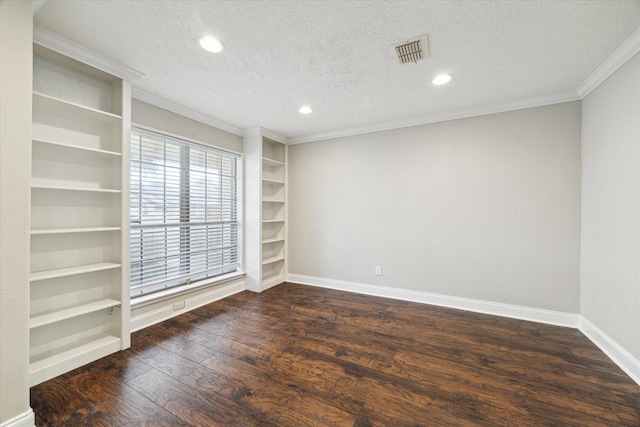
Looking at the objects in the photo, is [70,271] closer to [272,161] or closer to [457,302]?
[272,161]

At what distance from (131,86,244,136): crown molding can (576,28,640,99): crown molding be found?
13.1 ft

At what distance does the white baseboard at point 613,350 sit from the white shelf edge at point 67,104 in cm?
453

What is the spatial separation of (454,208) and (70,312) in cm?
400

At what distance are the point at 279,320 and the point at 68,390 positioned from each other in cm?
171

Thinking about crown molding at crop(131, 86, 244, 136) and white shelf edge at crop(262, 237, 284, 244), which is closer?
crown molding at crop(131, 86, 244, 136)

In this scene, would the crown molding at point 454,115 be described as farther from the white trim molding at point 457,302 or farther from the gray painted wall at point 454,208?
the white trim molding at point 457,302

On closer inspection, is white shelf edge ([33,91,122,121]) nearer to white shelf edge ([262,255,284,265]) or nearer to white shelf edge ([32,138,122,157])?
white shelf edge ([32,138,122,157])

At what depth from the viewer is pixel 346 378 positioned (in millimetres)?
1866

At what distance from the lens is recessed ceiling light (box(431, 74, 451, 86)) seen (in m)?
2.34

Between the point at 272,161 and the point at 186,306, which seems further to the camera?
the point at 272,161

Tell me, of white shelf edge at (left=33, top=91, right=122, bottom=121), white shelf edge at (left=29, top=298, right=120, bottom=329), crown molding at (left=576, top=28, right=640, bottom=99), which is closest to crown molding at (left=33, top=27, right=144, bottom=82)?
white shelf edge at (left=33, top=91, right=122, bottom=121)

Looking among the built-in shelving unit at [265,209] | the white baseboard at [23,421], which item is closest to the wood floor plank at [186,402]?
the white baseboard at [23,421]

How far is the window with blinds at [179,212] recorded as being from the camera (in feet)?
9.02

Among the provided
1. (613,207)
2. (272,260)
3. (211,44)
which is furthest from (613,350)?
(211,44)
